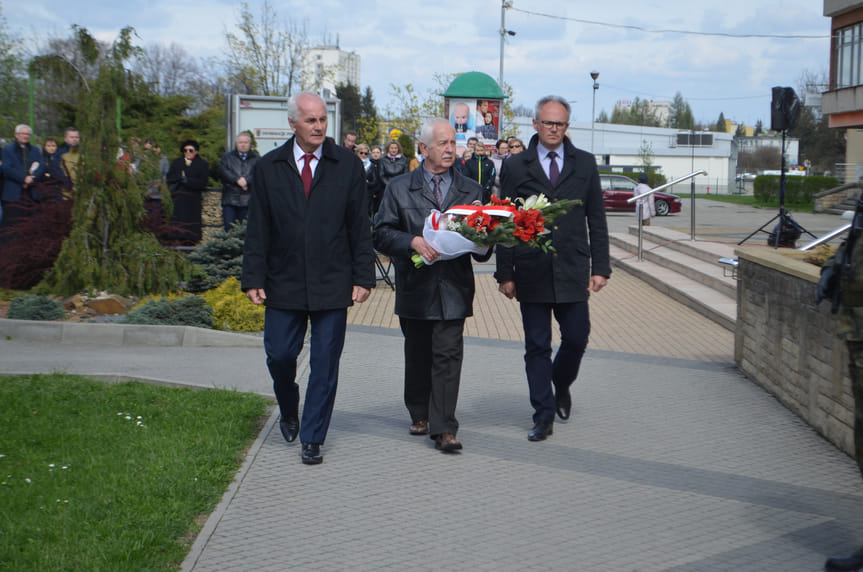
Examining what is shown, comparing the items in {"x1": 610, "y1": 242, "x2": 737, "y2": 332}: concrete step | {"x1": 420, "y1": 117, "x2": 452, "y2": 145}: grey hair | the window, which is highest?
the window

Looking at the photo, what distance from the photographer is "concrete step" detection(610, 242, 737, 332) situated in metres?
11.2

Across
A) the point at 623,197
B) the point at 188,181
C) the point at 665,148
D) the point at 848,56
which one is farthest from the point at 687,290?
the point at 665,148

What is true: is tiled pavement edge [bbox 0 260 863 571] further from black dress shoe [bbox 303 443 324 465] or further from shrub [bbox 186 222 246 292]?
shrub [bbox 186 222 246 292]

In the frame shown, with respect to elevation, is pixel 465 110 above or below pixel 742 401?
above

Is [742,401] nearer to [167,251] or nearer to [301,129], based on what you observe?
[301,129]

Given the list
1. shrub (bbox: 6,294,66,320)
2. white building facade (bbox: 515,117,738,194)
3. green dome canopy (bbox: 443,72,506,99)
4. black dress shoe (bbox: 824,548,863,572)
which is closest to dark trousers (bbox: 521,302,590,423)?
black dress shoe (bbox: 824,548,863,572)

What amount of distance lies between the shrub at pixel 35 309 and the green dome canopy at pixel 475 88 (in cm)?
1500

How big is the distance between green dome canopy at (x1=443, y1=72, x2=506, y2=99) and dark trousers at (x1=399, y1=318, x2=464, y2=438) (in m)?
17.9

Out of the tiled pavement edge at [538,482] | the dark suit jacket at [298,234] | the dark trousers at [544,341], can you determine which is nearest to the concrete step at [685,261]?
the tiled pavement edge at [538,482]

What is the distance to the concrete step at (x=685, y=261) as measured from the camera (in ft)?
42.8

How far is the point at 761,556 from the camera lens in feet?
13.6

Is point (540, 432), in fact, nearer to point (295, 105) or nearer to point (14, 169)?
point (295, 105)

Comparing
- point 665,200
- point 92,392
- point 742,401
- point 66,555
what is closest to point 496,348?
point 742,401

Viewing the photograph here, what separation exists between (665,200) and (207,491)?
120 feet
